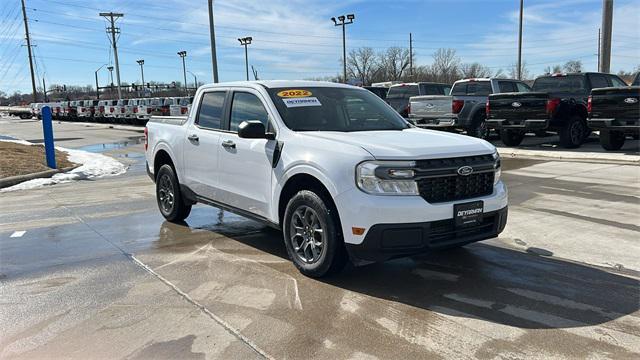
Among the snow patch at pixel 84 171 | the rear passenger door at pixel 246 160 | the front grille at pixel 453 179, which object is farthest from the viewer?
the snow patch at pixel 84 171

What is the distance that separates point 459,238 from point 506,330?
37.6 inches

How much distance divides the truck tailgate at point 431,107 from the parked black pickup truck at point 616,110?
4353 mm

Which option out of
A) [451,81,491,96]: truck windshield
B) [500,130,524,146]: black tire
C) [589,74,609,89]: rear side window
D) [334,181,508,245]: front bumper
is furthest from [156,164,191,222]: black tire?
[589,74,609,89]: rear side window

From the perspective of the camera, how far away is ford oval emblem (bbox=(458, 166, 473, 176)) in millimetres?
4457

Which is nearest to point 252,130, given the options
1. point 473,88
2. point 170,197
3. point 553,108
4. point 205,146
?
point 205,146

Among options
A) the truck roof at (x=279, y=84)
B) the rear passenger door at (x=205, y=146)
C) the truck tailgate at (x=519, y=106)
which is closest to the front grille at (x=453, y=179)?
the truck roof at (x=279, y=84)

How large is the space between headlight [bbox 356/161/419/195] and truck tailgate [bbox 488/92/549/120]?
36.4 feet

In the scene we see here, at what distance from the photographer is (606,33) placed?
675 inches

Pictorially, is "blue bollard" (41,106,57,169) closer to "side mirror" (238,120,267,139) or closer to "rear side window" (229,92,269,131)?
"rear side window" (229,92,269,131)

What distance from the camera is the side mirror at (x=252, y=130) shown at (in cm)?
505

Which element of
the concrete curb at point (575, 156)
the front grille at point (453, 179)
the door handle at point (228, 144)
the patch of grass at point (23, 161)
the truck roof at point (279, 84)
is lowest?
the concrete curb at point (575, 156)

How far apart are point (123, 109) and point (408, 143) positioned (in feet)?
117

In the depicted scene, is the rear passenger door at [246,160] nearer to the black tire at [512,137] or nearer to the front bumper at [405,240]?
the front bumper at [405,240]

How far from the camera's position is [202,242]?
624 cm
